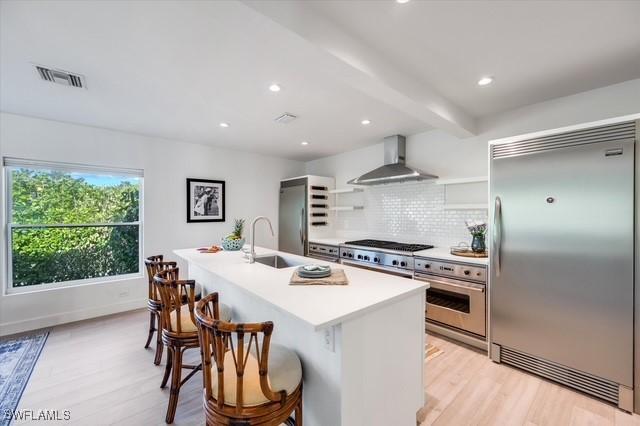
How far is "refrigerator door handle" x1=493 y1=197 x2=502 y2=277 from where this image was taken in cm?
240

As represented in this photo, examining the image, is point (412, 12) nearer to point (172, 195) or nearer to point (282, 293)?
point (282, 293)

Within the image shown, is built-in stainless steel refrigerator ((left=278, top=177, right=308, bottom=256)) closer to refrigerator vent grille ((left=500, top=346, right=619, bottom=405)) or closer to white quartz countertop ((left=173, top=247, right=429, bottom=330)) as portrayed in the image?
white quartz countertop ((left=173, top=247, right=429, bottom=330))

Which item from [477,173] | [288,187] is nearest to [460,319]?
[477,173]

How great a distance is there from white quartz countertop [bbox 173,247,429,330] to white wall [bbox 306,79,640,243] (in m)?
2.17

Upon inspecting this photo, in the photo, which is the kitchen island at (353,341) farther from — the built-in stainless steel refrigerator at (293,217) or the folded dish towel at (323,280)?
the built-in stainless steel refrigerator at (293,217)

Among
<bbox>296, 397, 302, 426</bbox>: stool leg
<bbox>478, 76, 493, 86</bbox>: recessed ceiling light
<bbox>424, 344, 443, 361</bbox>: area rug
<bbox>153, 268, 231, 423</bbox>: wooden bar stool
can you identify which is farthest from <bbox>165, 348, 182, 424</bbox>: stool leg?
<bbox>478, 76, 493, 86</bbox>: recessed ceiling light

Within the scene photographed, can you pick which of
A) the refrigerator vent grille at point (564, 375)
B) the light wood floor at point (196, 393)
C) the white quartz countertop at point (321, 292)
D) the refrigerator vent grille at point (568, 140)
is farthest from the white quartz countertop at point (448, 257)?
the white quartz countertop at point (321, 292)

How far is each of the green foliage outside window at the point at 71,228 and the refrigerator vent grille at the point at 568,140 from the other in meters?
4.59


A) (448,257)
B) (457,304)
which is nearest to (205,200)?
(448,257)

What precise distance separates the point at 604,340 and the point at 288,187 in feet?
14.4

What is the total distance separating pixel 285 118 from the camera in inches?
123

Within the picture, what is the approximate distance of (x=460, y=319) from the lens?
9.01 ft

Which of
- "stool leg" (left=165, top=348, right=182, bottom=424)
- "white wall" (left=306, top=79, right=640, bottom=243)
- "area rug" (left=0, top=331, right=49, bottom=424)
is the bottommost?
"area rug" (left=0, top=331, right=49, bottom=424)

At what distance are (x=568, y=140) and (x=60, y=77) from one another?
4.07m
